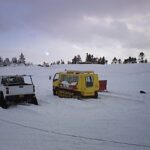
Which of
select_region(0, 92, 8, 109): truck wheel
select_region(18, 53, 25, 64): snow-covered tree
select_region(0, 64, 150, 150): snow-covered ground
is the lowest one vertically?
select_region(0, 64, 150, 150): snow-covered ground

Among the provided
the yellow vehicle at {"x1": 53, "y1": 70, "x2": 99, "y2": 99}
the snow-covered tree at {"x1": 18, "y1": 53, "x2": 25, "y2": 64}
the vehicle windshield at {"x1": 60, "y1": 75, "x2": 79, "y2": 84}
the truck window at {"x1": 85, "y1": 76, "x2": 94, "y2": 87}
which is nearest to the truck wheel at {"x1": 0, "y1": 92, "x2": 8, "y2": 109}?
the yellow vehicle at {"x1": 53, "y1": 70, "x2": 99, "y2": 99}

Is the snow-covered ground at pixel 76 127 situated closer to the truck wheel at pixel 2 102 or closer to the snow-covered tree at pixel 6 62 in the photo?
the truck wheel at pixel 2 102

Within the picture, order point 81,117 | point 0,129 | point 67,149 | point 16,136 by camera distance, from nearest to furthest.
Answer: point 67,149 < point 16,136 < point 0,129 < point 81,117

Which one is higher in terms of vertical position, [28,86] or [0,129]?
[28,86]

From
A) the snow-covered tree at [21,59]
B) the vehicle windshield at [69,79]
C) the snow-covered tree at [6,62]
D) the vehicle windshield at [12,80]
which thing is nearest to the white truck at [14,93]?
the vehicle windshield at [12,80]

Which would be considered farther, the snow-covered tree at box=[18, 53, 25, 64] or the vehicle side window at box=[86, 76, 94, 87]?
the snow-covered tree at box=[18, 53, 25, 64]

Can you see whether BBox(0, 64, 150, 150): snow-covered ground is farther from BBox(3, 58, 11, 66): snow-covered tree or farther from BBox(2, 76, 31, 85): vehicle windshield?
BBox(3, 58, 11, 66): snow-covered tree

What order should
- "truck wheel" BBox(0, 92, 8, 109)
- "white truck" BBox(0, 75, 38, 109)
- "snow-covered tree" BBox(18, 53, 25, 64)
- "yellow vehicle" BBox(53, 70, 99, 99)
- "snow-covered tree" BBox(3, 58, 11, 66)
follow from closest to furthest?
"truck wheel" BBox(0, 92, 8, 109), "white truck" BBox(0, 75, 38, 109), "yellow vehicle" BBox(53, 70, 99, 99), "snow-covered tree" BBox(18, 53, 25, 64), "snow-covered tree" BBox(3, 58, 11, 66)

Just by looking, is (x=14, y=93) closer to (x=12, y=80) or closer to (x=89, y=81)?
(x=12, y=80)

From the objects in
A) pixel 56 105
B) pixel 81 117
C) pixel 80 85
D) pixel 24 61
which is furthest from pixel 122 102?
pixel 24 61

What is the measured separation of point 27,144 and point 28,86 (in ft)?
29.5

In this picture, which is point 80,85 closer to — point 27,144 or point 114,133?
point 114,133

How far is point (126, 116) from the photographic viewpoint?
49.2ft

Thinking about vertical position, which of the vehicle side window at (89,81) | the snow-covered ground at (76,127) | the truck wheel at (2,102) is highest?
the vehicle side window at (89,81)
